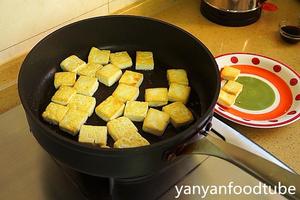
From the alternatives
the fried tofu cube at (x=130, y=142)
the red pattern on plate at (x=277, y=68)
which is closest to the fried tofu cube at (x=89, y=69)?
the fried tofu cube at (x=130, y=142)

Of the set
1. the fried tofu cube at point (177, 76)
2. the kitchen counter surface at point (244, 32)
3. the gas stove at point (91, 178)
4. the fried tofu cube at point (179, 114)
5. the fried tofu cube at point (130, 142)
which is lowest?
the gas stove at point (91, 178)

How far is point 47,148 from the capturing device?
546 mm

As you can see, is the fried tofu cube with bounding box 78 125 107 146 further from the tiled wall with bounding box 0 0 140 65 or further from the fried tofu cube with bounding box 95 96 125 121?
the tiled wall with bounding box 0 0 140 65

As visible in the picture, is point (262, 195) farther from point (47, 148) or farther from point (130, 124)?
point (47, 148)

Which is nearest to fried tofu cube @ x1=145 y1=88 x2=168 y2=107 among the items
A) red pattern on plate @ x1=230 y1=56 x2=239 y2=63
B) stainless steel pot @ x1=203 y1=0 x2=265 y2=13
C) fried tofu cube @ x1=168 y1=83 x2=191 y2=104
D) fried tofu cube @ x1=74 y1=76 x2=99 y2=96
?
fried tofu cube @ x1=168 y1=83 x2=191 y2=104

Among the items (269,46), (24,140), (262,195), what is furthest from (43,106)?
(269,46)

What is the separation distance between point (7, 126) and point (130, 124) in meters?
0.29

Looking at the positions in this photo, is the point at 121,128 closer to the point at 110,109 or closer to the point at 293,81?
the point at 110,109

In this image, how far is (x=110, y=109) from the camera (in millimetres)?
692

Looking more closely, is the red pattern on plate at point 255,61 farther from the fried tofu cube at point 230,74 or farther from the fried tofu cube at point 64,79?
the fried tofu cube at point 64,79

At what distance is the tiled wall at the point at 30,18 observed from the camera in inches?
30.3

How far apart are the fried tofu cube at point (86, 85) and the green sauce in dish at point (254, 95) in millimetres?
334

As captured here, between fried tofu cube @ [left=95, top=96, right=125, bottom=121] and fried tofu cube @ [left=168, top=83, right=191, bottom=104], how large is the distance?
10cm

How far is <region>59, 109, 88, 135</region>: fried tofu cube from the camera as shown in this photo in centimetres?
65
